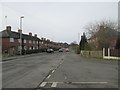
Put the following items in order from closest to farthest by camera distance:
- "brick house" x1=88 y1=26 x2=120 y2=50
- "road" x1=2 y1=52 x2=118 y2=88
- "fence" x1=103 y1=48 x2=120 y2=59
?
"road" x1=2 y1=52 x2=118 y2=88 < "fence" x1=103 y1=48 x2=120 y2=59 < "brick house" x1=88 y1=26 x2=120 y2=50

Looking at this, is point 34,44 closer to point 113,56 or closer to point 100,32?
point 100,32

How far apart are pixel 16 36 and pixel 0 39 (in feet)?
30.8

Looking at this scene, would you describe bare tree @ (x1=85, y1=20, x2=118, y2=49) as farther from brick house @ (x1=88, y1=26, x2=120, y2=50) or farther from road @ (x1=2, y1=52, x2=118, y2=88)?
road @ (x1=2, y1=52, x2=118, y2=88)

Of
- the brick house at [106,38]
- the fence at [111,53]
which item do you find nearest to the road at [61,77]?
the fence at [111,53]

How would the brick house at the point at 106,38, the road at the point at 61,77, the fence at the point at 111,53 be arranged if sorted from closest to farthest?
1. the road at the point at 61,77
2. the fence at the point at 111,53
3. the brick house at the point at 106,38

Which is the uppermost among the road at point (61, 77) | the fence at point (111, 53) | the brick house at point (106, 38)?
the brick house at point (106, 38)

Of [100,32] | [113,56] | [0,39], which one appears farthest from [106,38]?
[0,39]

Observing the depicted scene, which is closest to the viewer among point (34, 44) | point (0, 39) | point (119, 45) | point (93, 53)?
point (119, 45)

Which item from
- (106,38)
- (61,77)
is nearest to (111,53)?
(106,38)

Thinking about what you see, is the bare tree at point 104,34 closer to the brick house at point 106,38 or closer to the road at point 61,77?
the brick house at point 106,38

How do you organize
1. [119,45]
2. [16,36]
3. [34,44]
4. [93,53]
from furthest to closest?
[34,44] → [16,36] → [93,53] → [119,45]

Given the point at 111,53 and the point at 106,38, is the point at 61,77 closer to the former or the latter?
the point at 111,53

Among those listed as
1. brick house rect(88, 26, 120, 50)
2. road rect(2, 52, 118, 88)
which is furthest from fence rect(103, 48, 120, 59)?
road rect(2, 52, 118, 88)

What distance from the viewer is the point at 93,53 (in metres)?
49.2
